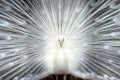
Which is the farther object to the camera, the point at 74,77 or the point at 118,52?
the point at 74,77

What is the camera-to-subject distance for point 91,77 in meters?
2.10

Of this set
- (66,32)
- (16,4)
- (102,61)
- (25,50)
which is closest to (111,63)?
(102,61)

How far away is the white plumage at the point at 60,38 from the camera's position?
A: 80.3 inches

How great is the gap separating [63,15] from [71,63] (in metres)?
0.32

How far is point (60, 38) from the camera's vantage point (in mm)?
2094

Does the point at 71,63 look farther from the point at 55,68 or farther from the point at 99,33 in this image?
the point at 99,33

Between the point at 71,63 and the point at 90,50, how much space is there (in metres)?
0.16

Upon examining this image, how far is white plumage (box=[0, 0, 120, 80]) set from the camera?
2.04 metres

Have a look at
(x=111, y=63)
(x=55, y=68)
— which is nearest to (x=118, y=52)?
(x=111, y=63)

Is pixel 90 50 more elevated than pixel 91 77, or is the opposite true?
pixel 90 50

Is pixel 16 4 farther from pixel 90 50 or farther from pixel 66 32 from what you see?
pixel 90 50

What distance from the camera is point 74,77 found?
2.26m

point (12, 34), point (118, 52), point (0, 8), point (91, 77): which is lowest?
point (91, 77)

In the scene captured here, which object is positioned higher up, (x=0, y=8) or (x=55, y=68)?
(x=0, y=8)
